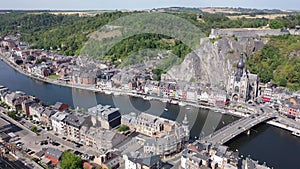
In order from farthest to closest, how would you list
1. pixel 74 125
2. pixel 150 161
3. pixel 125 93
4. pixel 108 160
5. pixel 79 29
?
pixel 79 29, pixel 125 93, pixel 74 125, pixel 108 160, pixel 150 161

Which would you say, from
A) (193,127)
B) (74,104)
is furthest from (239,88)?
(74,104)

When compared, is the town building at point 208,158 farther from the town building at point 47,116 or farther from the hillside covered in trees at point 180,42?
the hillside covered in trees at point 180,42

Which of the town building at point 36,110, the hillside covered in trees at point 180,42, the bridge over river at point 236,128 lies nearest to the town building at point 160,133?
the bridge over river at point 236,128

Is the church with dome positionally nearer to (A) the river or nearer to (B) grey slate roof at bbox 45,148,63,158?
(A) the river

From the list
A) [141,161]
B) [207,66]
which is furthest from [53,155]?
[207,66]

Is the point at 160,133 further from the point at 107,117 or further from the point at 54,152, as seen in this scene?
the point at 54,152

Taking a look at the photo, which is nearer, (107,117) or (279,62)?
(107,117)
